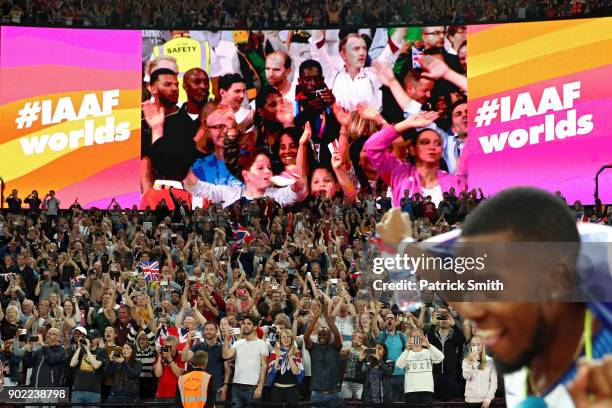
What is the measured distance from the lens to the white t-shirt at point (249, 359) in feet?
41.2

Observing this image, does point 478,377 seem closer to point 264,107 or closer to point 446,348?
point 446,348

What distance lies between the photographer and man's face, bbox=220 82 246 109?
3038 cm

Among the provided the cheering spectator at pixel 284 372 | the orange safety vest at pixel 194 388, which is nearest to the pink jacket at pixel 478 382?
the cheering spectator at pixel 284 372

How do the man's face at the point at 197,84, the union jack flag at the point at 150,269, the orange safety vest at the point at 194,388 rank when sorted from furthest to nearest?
the man's face at the point at 197,84 → the union jack flag at the point at 150,269 → the orange safety vest at the point at 194,388

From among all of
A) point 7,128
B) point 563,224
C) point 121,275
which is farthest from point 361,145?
point 563,224

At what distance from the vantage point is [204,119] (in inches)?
1198

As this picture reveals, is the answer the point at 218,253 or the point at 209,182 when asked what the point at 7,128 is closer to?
the point at 209,182

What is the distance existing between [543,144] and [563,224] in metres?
27.6

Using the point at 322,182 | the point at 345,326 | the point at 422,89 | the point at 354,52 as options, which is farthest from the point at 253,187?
the point at 345,326

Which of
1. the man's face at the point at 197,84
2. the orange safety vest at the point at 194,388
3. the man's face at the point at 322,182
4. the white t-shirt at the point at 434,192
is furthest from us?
the man's face at the point at 197,84

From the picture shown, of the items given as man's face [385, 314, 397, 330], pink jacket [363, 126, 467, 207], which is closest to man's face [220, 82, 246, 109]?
pink jacket [363, 126, 467, 207]

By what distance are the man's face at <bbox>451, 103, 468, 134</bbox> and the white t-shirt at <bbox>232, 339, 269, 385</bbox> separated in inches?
709

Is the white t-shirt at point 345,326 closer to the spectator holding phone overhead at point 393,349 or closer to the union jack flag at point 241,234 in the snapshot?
the spectator holding phone overhead at point 393,349

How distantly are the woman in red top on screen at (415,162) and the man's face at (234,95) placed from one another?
12.8ft
